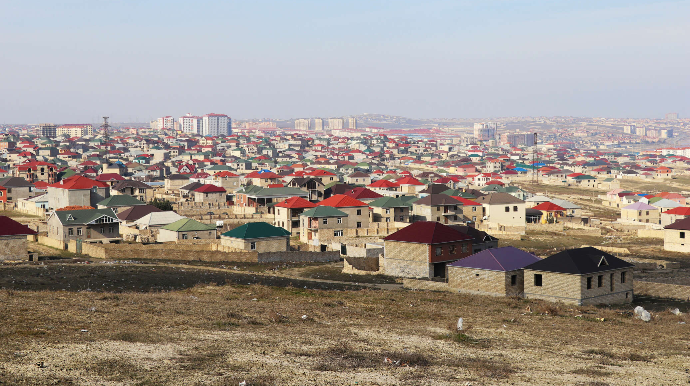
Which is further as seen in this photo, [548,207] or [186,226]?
[548,207]

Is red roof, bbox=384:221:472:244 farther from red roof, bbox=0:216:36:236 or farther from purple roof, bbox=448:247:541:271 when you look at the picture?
red roof, bbox=0:216:36:236

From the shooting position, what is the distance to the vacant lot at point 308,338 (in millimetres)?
18828

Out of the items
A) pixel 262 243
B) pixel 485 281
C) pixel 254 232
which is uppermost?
pixel 254 232

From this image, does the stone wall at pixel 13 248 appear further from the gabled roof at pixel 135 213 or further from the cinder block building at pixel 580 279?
the cinder block building at pixel 580 279

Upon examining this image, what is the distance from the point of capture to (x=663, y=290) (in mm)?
37281

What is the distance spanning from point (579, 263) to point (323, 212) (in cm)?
3305

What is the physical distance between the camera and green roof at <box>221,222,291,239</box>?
51.2 metres

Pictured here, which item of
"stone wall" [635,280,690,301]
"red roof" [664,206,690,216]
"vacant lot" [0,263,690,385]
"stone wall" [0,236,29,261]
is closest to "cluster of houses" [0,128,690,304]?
"red roof" [664,206,690,216]

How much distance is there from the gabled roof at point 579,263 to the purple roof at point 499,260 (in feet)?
4.02

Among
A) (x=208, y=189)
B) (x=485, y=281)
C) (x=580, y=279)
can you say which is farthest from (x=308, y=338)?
(x=208, y=189)

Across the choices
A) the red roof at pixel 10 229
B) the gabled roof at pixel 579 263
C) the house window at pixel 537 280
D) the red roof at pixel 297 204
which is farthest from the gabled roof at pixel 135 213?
the house window at pixel 537 280

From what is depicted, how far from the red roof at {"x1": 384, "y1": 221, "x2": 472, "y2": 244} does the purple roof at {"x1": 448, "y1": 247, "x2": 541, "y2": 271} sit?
535cm

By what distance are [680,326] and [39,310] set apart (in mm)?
22626

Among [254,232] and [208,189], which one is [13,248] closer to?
[254,232]
